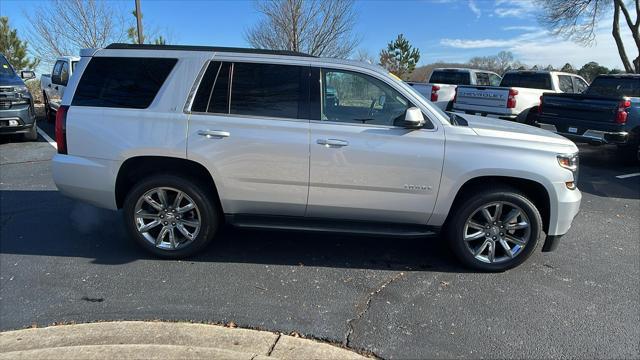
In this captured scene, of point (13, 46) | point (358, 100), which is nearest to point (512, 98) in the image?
point (358, 100)

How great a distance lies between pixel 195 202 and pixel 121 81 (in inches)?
50.2

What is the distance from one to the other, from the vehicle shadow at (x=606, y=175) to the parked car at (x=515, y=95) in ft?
5.88

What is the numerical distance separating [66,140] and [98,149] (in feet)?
1.06

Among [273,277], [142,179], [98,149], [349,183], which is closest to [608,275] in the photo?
[349,183]

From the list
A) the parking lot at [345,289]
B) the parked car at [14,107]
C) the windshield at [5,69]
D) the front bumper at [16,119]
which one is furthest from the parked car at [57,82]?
the parking lot at [345,289]

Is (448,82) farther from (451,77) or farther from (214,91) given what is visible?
(214,91)

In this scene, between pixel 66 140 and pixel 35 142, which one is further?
pixel 35 142

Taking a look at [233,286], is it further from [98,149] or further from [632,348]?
[632,348]

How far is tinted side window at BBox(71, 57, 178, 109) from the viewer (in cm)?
414

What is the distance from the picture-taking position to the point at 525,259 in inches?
167

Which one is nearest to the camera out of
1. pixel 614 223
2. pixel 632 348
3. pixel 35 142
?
pixel 632 348

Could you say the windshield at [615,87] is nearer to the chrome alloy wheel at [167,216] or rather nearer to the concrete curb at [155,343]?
the chrome alloy wheel at [167,216]

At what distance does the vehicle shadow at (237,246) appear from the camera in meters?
4.39

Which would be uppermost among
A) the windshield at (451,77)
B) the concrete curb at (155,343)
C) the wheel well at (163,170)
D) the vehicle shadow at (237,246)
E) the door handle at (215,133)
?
the windshield at (451,77)
